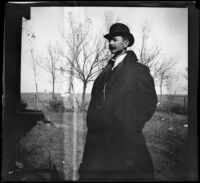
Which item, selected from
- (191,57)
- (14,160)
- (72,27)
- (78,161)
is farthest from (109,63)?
(14,160)

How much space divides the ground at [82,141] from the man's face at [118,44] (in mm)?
605

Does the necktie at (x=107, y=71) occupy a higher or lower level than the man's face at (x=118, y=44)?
lower

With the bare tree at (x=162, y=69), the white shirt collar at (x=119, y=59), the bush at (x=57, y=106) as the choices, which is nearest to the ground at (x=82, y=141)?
the bush at (x=57, y=106)

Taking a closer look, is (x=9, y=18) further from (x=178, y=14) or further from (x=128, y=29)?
(x=178, y=14)

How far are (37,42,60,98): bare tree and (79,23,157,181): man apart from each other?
36 cm

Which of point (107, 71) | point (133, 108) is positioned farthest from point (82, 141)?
point (107, 71)

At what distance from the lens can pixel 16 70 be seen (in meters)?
2.13

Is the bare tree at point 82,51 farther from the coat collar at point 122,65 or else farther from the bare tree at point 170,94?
the bare tree at point 170,94

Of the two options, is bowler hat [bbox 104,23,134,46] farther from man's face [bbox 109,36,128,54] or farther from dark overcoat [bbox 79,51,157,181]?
dark overcoat [bbox 79,51,157,181]

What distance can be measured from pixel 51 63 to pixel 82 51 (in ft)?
0.91

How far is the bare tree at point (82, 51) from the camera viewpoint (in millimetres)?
2133

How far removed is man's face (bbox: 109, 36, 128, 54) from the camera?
2133mm

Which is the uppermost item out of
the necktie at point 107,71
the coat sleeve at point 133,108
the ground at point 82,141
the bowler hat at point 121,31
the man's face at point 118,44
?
the bowler hat at point 121,31

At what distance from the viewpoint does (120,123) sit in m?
2.06
